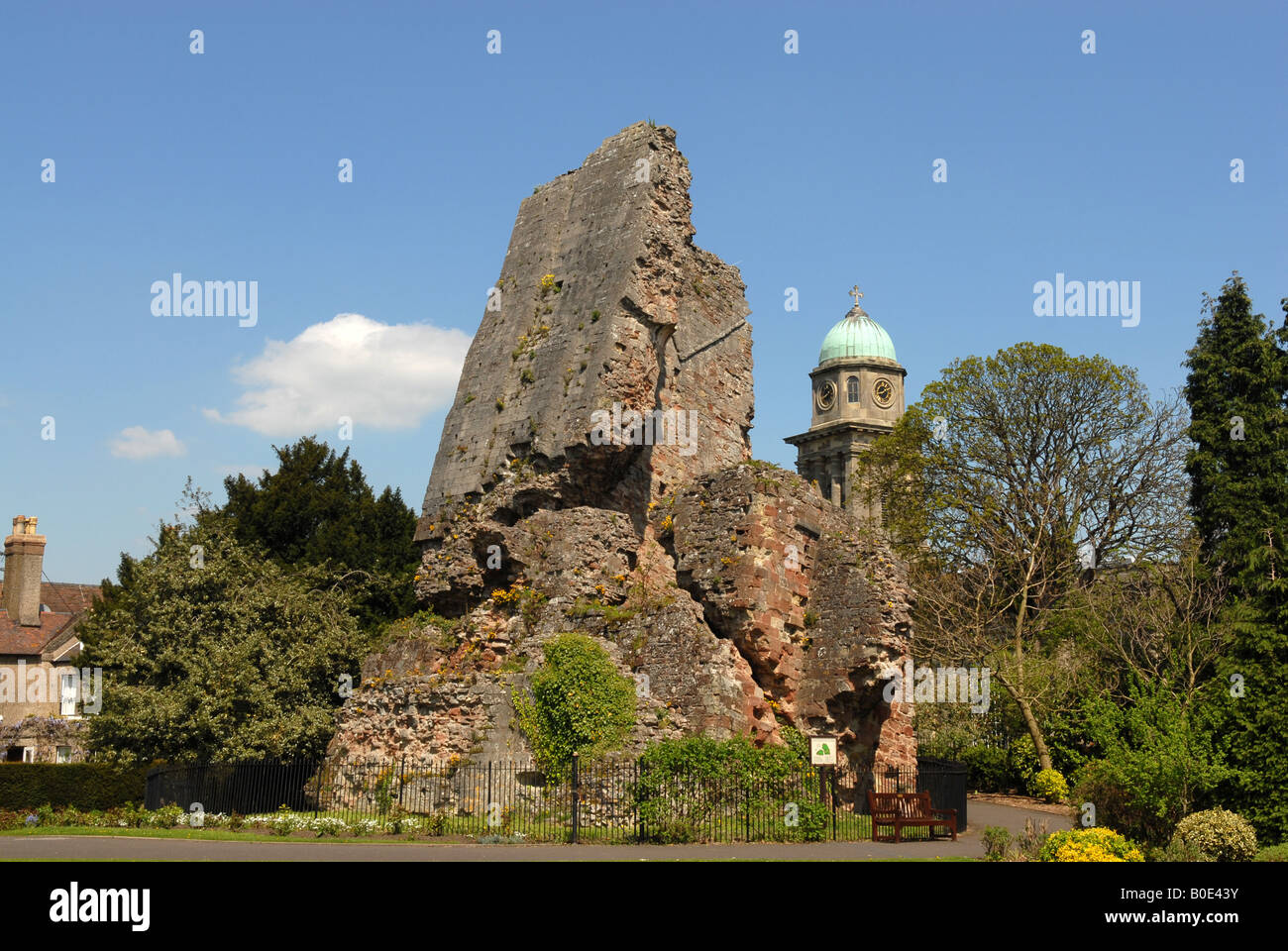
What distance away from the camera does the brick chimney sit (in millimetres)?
46312

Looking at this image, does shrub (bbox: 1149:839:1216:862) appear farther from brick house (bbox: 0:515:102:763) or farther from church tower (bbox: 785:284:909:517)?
church tower (bbox: 785:284:909:517)

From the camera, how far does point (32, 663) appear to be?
4547 cm

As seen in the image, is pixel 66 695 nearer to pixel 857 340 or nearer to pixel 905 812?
pixel 905 812

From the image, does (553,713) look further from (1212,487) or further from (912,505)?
(912,505)

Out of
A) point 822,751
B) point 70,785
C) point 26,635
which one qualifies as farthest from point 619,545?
point 26,635

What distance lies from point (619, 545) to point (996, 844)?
9783mm

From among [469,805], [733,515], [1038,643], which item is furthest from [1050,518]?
[469,805]

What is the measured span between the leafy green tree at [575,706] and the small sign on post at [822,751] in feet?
9.96

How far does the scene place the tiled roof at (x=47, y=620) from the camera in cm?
4556

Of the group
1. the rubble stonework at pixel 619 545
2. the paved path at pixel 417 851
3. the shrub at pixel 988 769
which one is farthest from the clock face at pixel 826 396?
the paved path at pixel 417 851

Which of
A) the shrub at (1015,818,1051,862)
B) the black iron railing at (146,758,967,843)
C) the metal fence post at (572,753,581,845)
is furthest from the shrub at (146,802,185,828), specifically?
the shrub at (1015,818,1051,862)

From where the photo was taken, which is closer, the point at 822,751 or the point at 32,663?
the point at 822,751

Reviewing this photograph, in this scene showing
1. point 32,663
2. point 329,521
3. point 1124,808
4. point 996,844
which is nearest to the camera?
point 996,844

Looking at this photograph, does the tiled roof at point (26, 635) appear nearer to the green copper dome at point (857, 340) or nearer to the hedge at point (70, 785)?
the hedge at point (70, 785)
